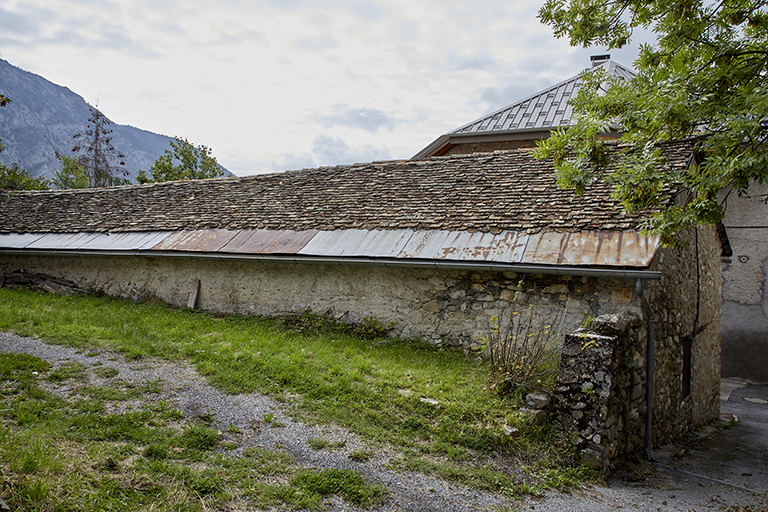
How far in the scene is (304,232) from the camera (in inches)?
380

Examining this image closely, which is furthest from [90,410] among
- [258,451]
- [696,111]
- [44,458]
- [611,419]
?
[696,111]

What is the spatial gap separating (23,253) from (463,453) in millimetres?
13079

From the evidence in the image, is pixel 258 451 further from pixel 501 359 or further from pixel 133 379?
pixel 501 359

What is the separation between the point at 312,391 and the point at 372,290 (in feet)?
9.92

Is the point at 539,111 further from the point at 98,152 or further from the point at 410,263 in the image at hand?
the point at 98,152

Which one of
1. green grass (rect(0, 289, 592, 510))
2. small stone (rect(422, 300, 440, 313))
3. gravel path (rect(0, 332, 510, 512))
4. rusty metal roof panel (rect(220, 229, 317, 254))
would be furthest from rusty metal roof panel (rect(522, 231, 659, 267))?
rusty metal roof panel (rect(220, 229, 317, 254))

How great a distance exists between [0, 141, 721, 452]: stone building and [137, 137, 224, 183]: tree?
17057 millimetres

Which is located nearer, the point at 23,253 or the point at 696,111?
the point at 696,111

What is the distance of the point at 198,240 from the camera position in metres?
10.4

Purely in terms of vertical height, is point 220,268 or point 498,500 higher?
point 220,268

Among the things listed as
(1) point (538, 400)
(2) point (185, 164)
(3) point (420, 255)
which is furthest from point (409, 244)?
(2) point (185, 164)

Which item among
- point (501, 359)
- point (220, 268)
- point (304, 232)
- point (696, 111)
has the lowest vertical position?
point (501, 359)

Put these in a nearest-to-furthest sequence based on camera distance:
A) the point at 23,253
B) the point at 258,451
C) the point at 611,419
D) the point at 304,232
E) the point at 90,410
Result: the point at 258,451 → the point at 90,410 → the point at 611,419 → the point at 304,232 → the point at 23,253

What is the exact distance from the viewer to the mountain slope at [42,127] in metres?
98.4
